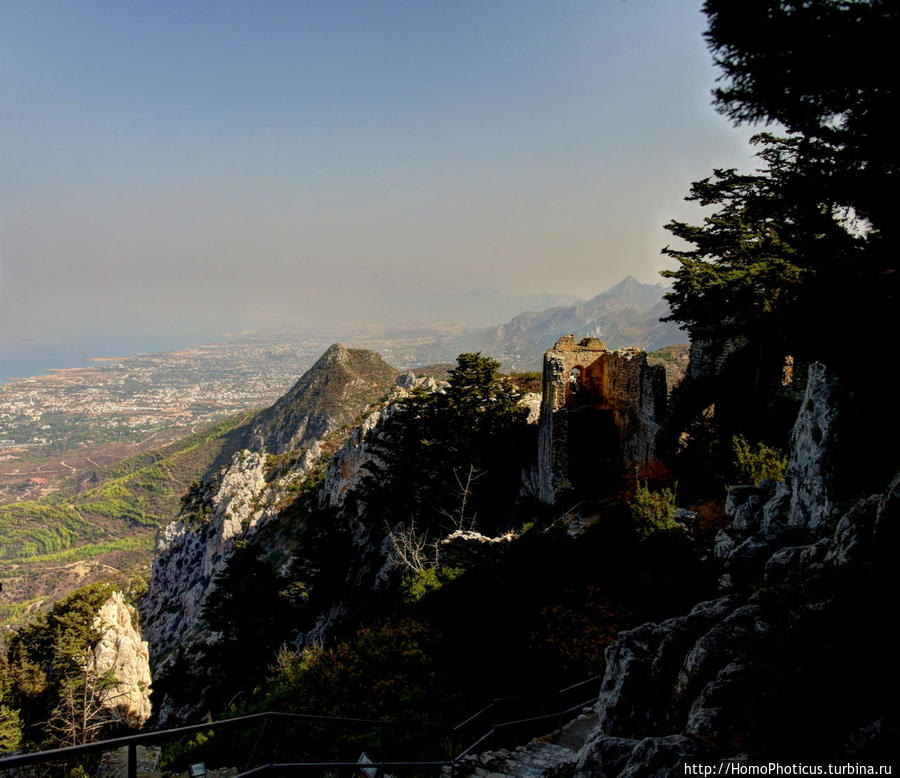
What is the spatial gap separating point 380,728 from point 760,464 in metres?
9.08

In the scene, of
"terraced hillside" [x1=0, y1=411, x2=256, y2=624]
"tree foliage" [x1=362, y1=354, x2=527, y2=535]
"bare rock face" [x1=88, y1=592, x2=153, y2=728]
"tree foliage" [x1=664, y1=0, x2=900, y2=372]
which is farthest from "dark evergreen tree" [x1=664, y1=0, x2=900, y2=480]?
"terraced hillside" [x1=0, y1=411, x2=256, y2=624]

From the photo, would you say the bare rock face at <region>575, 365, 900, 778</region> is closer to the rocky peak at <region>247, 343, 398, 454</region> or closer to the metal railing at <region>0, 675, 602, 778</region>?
the metal railing at <region>0, 675, 602, 778</region>

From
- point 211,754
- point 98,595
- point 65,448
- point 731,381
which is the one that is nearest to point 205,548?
point 98,595

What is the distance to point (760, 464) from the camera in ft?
32.1

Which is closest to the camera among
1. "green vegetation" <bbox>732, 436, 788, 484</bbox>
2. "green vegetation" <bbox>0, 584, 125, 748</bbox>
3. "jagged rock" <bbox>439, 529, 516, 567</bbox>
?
"green vegetation" <bbox>732, 436, 788, 484</bbox>

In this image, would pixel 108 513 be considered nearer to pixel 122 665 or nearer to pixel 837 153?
pixel 122 665

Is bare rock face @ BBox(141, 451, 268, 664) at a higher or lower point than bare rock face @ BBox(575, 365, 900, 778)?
lower

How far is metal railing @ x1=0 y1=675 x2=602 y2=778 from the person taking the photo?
260 centimetres

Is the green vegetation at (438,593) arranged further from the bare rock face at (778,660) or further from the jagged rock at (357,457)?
the bare rock face at (778,660)

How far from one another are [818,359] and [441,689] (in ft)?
31.5

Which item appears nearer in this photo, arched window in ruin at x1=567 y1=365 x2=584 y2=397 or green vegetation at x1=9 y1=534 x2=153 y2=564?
arched window in ruin at x1=567 y1=365 x2=584 y2=397

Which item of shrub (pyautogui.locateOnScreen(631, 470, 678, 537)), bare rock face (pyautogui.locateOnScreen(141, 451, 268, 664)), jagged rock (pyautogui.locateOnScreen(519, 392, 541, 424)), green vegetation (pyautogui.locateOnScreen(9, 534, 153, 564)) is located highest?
jagged rock (pyautogui.locateOnScreen(519, 392, 541, 424))

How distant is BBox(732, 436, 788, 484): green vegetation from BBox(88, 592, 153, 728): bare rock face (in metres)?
26.0

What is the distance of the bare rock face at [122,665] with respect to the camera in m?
22.2
